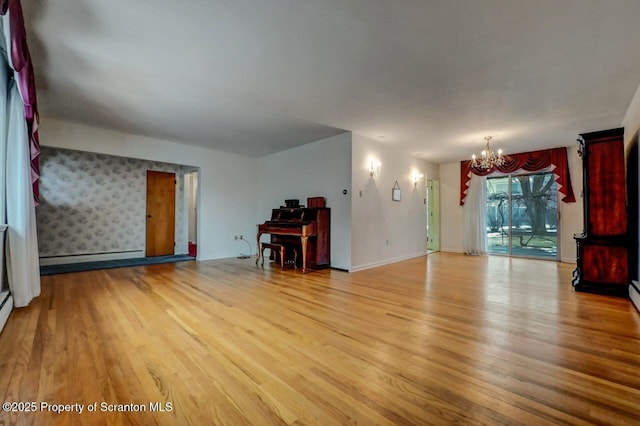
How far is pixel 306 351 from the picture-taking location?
1.92 m

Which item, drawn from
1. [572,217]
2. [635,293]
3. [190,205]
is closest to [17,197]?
[190,205]

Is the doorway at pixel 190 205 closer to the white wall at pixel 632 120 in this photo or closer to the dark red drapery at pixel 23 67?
the dark red drapery at pixel 23 67

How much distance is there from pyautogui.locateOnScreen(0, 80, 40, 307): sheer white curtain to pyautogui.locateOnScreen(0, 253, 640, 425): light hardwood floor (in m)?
0.30

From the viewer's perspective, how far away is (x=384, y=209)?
18.3ft

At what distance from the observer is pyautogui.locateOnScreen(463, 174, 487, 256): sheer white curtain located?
6809 millimetres

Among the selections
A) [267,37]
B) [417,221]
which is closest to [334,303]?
[267,37]

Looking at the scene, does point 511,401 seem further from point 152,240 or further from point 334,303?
point 152,240

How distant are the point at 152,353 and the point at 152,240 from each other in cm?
523

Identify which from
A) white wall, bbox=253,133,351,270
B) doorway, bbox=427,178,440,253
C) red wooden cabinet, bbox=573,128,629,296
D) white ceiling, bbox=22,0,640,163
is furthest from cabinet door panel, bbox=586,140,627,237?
doorway, bbox=427,178,440,253

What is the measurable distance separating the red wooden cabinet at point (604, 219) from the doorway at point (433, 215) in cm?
404

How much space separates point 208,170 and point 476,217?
657 cm

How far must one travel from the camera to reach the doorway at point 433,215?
770 centimetres

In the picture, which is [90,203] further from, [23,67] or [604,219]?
[604,219]

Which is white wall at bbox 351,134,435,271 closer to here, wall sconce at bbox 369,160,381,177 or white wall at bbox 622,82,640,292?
wall sconce at bbox 369,160,381,177
